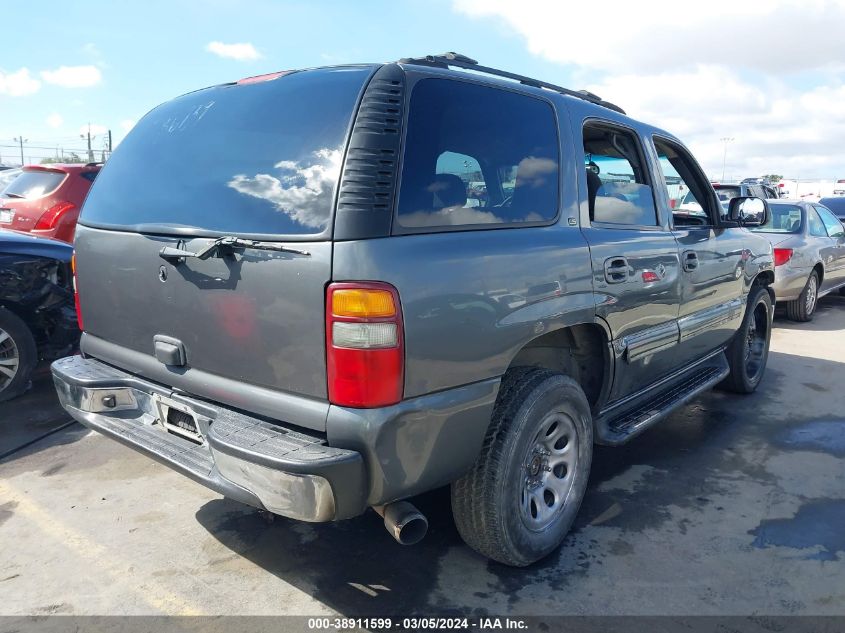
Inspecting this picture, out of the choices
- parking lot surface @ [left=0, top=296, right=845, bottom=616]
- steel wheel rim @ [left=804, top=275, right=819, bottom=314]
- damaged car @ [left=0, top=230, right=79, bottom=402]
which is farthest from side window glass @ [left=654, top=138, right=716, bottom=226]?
steel wheel rim @ [left=804, top=275, right=819, bottom=314]

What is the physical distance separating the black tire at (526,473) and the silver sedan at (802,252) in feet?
19.3

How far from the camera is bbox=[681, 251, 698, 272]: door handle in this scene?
12.5ft

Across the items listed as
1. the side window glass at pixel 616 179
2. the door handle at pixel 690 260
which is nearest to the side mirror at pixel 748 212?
the door handle at pixel 690 260

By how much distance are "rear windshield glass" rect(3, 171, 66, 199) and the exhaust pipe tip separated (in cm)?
647

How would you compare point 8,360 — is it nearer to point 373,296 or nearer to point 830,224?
point 373,296

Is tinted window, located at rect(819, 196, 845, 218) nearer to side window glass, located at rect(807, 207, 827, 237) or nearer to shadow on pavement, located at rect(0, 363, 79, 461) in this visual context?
side window glass, located at rect(807, 207, 827, 237)

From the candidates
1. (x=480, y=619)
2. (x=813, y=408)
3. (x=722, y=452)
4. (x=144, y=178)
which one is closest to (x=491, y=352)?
(x=480, y=619)

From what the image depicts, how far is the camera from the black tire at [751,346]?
5094mm

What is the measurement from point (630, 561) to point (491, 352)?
1.27 m

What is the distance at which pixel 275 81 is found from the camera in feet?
8.78

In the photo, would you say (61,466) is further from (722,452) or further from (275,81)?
(722,452)

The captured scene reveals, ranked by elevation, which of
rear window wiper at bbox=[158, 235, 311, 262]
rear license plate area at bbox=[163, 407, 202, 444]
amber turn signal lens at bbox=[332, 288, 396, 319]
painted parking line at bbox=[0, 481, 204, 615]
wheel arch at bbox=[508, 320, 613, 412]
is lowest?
painted parking line at bbox=[0, 481, 204, 615]

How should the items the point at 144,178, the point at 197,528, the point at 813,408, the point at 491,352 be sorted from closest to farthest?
the point at 491,352 < the point at 144,178 < the point at 197,528 < the point at 813,408

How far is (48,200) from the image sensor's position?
7.05 meters
